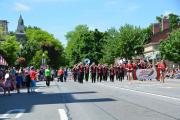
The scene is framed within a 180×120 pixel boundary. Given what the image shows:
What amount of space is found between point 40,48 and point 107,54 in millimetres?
37713

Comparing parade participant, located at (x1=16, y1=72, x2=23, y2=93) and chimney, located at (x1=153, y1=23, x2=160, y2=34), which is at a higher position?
chimney, located at (x1=153, y1=23, x2=160, y2=34)

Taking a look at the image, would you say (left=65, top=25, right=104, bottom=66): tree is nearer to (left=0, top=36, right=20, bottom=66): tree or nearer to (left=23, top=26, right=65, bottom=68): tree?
(left=23, top=26, right=65, bottom=68): tree

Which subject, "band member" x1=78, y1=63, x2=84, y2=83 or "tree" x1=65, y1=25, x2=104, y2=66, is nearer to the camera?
"band member" x1=78, y1=63, x2=84, y2=83

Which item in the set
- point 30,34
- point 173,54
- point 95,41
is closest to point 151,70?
point 173,54

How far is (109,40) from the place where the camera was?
112m

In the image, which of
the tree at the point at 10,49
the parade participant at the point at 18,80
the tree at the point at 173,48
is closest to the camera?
the parade participant at the point at 18,80

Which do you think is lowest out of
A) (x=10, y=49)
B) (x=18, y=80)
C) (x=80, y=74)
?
(x=18, y=80)

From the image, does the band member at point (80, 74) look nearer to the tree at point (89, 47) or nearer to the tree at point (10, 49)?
the tree at point (10, 49)

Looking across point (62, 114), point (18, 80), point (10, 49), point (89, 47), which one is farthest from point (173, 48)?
point (62, 114)

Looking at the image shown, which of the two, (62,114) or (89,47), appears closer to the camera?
(62,114)

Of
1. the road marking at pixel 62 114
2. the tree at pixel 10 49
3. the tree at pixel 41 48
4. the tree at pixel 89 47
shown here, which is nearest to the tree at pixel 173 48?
the tree at pixel 10 49

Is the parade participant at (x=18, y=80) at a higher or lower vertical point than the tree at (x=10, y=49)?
lower

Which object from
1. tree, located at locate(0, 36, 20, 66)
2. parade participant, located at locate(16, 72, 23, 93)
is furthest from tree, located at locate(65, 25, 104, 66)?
parade participant, located at locate(16, 72, 23, 93)

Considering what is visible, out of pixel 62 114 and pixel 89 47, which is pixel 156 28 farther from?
pixel 62 114
